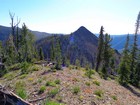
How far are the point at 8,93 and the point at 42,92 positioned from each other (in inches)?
302

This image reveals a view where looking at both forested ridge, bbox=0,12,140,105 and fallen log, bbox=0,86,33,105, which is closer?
fallen log, bbox=0,86,33,105

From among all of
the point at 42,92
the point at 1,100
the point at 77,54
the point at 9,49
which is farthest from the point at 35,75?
the point at 77,54

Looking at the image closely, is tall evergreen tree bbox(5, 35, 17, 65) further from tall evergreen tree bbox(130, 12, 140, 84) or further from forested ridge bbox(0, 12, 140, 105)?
tall evergreen tree bbox(130, 12, 140, 84)

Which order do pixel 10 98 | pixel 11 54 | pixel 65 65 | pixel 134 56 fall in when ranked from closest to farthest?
pixel 10 98
pixel 65 65
pixel 134 56
pixel 11 54

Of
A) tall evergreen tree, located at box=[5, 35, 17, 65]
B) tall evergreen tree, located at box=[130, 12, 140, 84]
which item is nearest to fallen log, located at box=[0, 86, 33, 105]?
tall evergreen tree, located at box=[5, 35, 17, 65]

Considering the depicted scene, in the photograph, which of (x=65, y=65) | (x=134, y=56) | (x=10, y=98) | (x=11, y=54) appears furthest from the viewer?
(x=11, y=54)

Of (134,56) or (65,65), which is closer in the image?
(65,65)

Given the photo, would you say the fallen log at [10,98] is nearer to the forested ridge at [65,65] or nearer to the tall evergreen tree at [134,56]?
the forested ridge at [65,65]

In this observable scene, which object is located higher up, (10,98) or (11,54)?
(10,98)

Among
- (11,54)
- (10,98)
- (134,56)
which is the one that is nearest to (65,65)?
(10,98)

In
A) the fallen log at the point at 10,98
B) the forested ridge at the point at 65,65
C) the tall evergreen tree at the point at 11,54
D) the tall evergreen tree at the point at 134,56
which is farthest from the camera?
the tall evergreen tree at the point at 134,56

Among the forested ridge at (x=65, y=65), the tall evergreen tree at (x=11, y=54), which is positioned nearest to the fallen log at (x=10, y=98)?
the forested ridge at (x=65, y=65)

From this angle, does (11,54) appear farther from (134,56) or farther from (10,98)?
(10,98)

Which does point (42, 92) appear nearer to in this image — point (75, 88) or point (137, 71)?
point (75, 88)
